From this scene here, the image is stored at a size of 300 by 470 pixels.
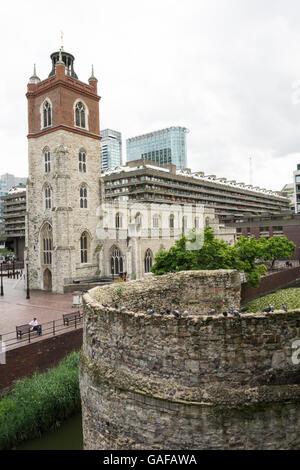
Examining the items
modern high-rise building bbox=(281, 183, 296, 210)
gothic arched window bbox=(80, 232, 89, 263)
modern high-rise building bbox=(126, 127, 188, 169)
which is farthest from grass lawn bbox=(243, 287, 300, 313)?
modern high-rise building bbox=(126, 127, 188, 169)

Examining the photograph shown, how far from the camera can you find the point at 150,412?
778 centimetres

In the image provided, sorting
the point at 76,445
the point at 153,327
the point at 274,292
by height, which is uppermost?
the point at 153,327

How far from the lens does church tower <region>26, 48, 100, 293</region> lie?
3697cm

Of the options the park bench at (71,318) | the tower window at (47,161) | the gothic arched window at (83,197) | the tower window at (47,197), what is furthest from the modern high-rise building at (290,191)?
the park bench at (71,318)

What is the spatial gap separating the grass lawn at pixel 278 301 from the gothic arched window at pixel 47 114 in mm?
30454

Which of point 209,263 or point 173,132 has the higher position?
point 173,132

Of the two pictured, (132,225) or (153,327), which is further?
(132,225)

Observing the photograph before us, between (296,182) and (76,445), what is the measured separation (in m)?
70.5

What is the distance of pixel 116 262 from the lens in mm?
41812

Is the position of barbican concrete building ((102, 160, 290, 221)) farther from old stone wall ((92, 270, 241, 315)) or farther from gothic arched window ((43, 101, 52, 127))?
old stone wall ((92, 270, 241, 315))

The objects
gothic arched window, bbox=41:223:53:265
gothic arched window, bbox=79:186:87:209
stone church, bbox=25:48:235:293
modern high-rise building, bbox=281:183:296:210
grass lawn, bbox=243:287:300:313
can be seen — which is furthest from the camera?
modern high-rise building, bbox=281:183:296:210
